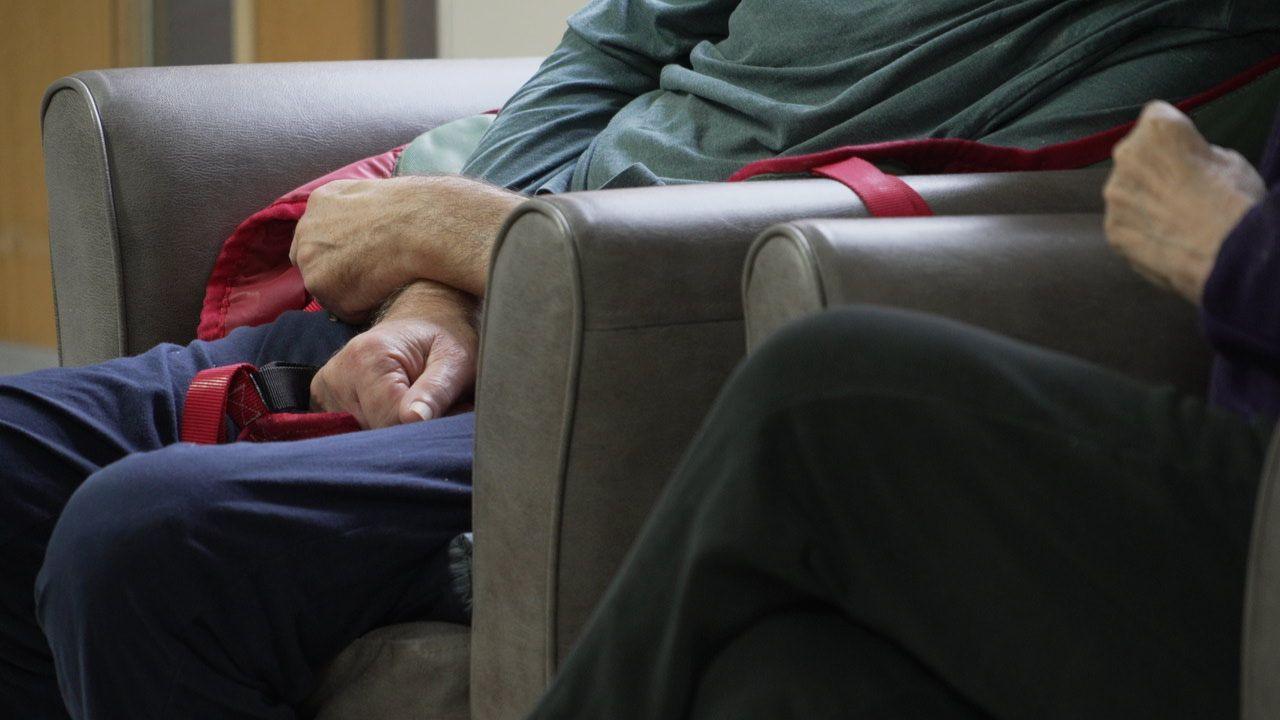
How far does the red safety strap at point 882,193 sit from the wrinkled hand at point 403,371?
15.3 inches

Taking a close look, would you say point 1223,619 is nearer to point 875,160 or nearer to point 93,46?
point 875,160

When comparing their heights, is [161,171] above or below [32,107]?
above

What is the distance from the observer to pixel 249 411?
3.95ft

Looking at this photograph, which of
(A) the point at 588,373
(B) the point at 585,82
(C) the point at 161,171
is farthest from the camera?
(B) the point at 585,82

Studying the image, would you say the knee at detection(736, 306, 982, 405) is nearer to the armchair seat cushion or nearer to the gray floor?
the armchair seat cushion

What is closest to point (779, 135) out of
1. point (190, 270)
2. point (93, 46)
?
point (190, 270)

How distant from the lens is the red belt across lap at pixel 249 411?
1168 mm

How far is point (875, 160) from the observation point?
3.56 ft

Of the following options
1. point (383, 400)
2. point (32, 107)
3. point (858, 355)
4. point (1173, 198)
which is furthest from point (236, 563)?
point (32, 107)

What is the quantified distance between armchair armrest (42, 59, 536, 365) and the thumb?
1.48ft

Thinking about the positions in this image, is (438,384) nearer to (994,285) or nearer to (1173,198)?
(994,285)

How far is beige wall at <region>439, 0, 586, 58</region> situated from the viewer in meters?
2.87

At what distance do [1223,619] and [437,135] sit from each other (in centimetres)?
116

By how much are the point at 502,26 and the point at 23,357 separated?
1678mm
